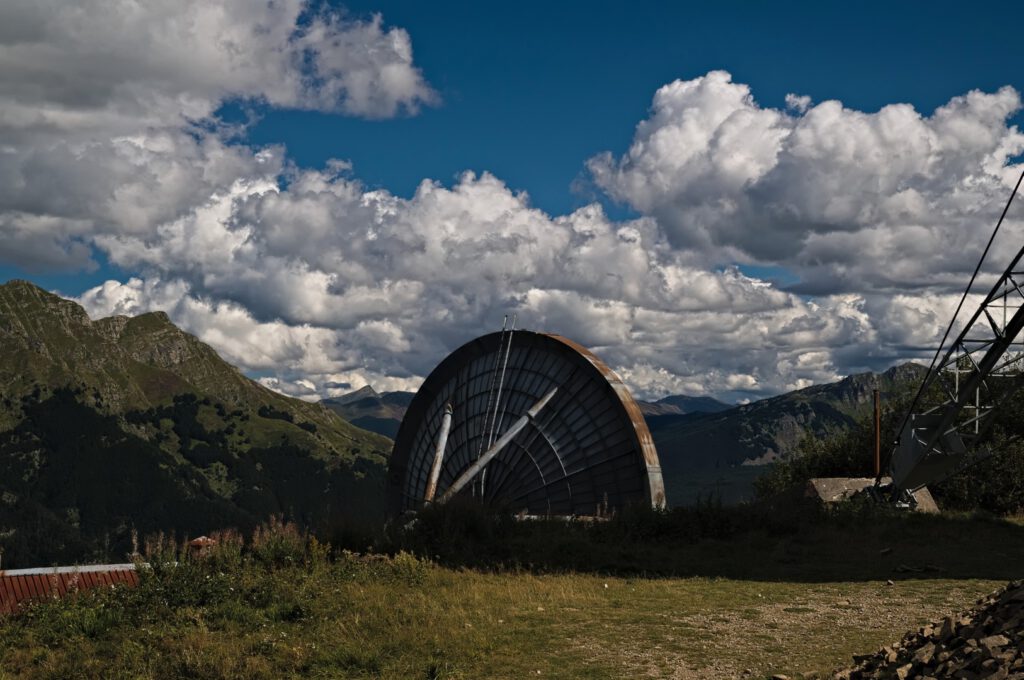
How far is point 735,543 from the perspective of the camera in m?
28.6

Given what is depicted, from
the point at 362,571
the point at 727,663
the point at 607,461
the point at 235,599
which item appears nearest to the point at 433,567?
the point at 362,571

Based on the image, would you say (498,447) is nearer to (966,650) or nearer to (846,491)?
(846,491)

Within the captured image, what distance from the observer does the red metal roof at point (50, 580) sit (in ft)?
76.0

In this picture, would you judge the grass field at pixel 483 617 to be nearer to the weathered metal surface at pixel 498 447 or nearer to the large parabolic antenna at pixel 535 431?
the large parabolic antenna at pixel 535 431

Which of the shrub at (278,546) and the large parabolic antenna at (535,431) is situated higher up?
the large parabolic antenna at (535,431)

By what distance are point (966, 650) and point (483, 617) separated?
9456 mm

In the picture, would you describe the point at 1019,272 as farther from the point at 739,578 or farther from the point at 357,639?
the point at 357,639

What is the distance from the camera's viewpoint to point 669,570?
2462 cm

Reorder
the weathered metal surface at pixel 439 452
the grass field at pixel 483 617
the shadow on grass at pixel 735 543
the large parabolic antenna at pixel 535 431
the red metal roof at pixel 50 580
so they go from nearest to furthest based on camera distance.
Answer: the grass field at pixel 483 617 → the red metal roof at pixel 50 580 → the shadow on grass at pixel 735 543 → the large parabolic antenna at pixel 535 431 → the weathered metal surface at pixel 439 452

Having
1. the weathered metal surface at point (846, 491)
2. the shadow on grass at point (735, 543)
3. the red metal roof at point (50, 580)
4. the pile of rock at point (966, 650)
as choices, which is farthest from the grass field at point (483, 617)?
the weathered metal surface at point (846, 491)

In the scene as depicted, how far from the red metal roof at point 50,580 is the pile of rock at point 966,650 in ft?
55.9

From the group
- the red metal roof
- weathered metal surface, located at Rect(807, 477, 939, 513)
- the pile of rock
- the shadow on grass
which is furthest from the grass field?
weathered metal surface, located at Rect(807, 477, 939, 513)

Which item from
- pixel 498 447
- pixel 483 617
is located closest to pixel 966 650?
pixel 483 617

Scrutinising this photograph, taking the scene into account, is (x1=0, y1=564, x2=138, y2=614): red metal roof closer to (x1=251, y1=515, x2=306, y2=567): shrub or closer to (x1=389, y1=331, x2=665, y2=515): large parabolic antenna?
(x1=251, y1=515, x2=306, y2=567): shrub
